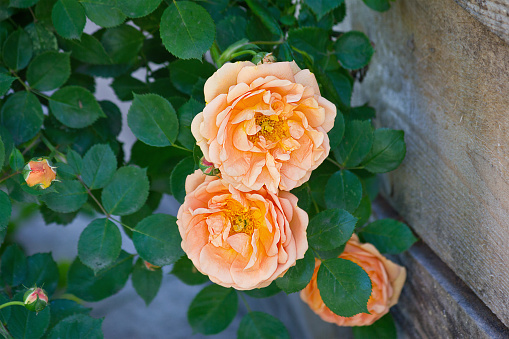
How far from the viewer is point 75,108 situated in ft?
2.59

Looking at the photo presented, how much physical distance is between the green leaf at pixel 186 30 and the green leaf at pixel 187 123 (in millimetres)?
81

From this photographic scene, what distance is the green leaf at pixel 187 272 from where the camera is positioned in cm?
86

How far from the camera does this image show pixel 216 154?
1.70ft

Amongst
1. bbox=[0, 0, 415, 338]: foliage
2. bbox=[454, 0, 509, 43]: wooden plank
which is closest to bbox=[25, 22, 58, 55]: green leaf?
bbox=[0, 0, 415, 338]: foliage

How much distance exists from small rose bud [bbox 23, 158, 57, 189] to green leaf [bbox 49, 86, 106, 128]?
0.60 feet

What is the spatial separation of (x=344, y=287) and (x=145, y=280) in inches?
14.6

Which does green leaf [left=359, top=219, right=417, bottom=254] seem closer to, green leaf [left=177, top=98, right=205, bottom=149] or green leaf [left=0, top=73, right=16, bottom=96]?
green leaf [left=177, top=98, right=205, bottom=149]

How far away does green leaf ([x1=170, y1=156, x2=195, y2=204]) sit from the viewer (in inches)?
27.3

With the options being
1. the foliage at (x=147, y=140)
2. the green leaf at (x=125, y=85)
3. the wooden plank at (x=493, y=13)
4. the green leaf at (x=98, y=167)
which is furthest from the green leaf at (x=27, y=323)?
the wooden plank at (x=493, y=13)

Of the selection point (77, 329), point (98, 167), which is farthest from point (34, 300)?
point (98, 167)

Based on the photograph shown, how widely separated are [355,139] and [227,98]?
298mm

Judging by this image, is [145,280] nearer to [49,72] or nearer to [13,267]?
[13,267]

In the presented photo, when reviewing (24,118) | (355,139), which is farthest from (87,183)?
(355,139)

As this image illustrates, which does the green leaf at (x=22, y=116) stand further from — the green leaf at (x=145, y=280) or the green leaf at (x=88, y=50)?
the green leaf at (x=145, y=280)
